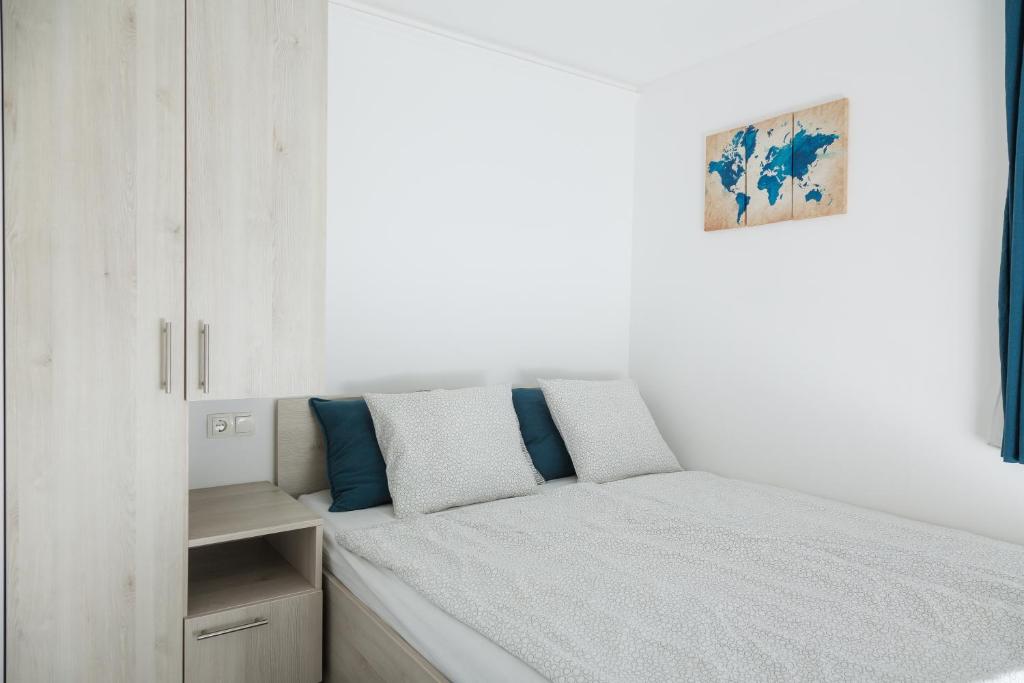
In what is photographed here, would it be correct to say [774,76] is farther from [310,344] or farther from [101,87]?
[101,87]

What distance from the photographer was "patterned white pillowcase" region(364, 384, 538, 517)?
7.36ft

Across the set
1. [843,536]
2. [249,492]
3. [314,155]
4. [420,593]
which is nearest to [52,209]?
[314,155]

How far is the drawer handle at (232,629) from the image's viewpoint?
1.84 meters

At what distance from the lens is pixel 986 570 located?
177 centimetres

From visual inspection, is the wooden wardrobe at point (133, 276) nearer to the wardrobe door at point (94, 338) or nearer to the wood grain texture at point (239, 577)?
the wardrobe door at point (94, 338)

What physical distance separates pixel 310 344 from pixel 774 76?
7.12 ft

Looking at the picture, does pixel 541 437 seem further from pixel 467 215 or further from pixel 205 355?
pixel 205 355

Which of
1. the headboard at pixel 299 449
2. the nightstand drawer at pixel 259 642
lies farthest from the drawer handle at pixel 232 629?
the headboard at pixel 299 449

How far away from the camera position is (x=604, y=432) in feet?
9.02

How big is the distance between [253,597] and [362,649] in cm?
38

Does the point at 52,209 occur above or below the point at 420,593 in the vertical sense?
above

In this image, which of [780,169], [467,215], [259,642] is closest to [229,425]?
[259,642]

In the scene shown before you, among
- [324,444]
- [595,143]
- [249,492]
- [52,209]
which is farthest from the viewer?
[595,143]

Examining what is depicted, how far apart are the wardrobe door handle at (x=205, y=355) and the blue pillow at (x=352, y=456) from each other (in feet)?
2.20
